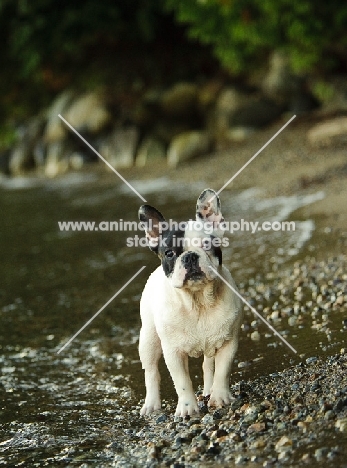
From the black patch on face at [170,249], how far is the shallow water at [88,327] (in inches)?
39.5

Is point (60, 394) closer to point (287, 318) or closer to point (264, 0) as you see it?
point (287, 318)

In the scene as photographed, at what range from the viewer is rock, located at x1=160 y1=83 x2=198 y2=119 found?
23688 millimetres

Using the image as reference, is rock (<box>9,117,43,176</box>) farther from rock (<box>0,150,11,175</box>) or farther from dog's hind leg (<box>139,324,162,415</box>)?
dog's hind leg (<box>139,324,162,415</box>)

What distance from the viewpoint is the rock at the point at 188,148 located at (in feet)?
67.6

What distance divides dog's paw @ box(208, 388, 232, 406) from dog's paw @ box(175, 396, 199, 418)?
4.0 inches

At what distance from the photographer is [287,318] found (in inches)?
257

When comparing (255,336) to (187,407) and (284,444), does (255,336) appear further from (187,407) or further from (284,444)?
(284,444)

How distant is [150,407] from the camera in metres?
5.18

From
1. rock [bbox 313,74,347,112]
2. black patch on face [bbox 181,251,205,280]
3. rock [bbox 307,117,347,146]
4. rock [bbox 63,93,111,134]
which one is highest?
rock [bbox 63,93,111,134]

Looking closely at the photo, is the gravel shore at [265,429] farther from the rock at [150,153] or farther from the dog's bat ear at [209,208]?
the rock at [150,153]

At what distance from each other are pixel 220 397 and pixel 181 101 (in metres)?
19.7

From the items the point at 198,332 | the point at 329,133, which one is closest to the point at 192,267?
the point at 198,332

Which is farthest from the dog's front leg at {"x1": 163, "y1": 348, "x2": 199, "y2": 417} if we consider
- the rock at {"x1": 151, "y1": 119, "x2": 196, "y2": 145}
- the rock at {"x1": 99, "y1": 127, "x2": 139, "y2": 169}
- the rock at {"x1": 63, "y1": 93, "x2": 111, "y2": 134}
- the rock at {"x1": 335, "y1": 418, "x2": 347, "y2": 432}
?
the rock at {"x1": 63, "y1": 93, "x2": 111, "y2": 134}

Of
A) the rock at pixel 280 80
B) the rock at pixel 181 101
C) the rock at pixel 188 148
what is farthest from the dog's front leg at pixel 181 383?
the rock at pixel 181 101
